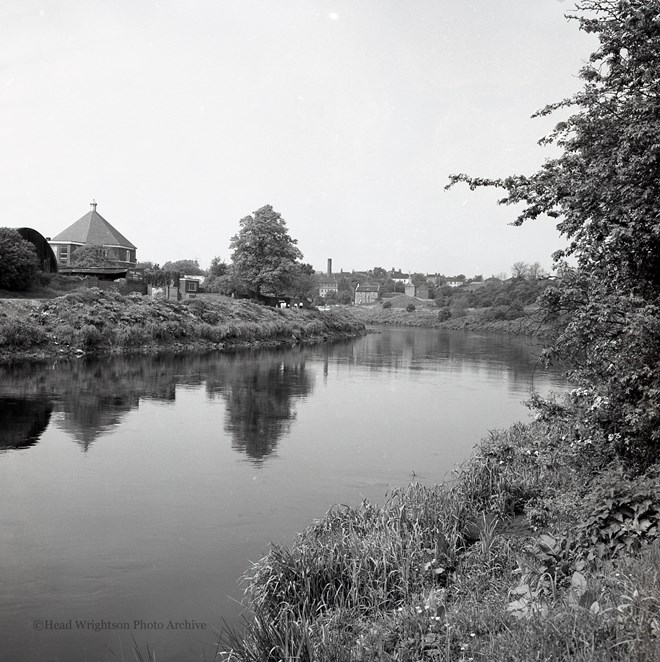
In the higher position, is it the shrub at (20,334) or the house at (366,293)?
the house at (366,293)

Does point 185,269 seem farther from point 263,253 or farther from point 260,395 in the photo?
point 260,395

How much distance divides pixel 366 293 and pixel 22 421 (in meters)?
155

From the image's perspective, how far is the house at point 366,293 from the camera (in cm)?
16589

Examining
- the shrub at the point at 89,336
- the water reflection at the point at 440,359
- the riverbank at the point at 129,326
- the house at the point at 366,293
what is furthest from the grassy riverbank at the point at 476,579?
the house at the point at 366,293

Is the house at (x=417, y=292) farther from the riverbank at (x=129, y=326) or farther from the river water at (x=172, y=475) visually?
the river water at (x=172, y=475)

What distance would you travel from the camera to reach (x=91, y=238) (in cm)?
8038

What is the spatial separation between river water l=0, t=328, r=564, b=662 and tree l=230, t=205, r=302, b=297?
112 ft

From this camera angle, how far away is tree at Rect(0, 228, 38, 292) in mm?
35594

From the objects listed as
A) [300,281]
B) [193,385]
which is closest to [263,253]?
[300,281]

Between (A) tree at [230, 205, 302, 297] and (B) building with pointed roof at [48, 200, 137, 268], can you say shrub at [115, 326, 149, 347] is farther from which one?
(B) building with pointed roof at [48, 200, 137, 268]

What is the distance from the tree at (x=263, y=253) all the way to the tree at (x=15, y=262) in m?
26.1

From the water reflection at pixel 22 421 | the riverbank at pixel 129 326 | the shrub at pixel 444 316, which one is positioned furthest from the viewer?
the shrub at pixel 444 316

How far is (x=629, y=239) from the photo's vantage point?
676 centimetres

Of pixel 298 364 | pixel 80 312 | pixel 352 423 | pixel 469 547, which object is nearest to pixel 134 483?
pixel 469 547
